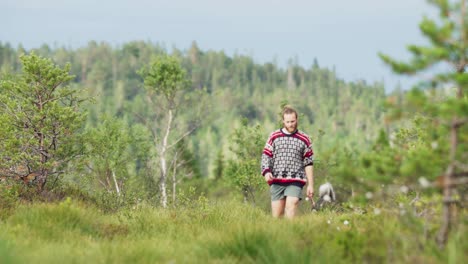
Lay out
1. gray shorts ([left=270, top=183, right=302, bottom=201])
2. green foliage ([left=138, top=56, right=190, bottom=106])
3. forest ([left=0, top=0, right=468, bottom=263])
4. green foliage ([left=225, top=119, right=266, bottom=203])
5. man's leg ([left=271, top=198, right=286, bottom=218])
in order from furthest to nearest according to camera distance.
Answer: green foliage ([left=138, top=56, right=190, bottom=106]), green foliage ([left=225, top=119, right=266, bottom=203]), man's leg ([left=271, top=198, right=286, bottom=218]), gray shorts ([left=270, top=183, right=302, bottom=201]), forest ([left=0, top=0, right=468, bottom=263])

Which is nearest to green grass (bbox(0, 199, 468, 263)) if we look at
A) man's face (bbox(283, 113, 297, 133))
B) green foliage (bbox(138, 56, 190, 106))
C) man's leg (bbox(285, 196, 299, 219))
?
man's leg (bbox(285, 196, 299, 219))

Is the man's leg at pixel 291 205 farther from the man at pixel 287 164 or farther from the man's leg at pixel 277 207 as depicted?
the man's leg at pixel 277 207

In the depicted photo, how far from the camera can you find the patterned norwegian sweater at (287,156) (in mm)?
9703

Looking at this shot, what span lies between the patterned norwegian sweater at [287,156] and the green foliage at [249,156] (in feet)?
47.5

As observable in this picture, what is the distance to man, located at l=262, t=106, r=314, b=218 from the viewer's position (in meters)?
9.62

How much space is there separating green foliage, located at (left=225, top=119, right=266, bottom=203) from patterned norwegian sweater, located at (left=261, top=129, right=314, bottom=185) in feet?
47.5

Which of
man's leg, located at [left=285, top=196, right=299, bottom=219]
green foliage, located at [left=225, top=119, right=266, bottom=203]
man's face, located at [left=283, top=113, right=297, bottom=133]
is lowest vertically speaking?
green foliage, located at [left=225, top=119, right=266, bottom=203]

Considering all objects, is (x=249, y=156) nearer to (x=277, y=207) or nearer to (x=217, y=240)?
(x=277, y=207)

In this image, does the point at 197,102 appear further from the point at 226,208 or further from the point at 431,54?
the point at 431,54

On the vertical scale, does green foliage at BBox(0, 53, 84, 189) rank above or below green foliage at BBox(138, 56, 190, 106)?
below

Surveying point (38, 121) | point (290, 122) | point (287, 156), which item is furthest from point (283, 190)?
point (38, 121)

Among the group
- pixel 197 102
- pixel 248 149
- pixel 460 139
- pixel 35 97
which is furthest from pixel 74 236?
pixel 197 102

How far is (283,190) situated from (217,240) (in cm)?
349

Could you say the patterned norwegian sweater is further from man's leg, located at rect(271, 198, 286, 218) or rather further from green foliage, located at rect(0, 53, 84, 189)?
green foliage, located at rect(0, 53, 84, 189)
